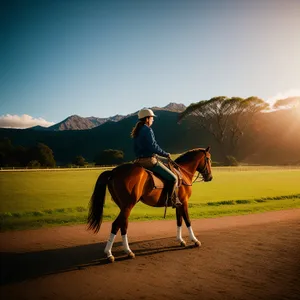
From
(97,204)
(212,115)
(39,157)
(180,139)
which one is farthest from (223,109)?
(180,139)

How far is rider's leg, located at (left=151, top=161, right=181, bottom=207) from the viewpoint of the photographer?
308 inches

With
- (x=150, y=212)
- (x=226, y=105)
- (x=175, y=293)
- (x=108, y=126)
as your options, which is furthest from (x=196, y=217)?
(x=108, y=126)

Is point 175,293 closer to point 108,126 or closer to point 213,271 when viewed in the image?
point 213,271

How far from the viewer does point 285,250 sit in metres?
7.69

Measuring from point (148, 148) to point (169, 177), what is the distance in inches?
38.0

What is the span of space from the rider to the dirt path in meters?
1.95

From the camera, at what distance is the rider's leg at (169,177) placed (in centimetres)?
782

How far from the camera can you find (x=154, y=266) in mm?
6406

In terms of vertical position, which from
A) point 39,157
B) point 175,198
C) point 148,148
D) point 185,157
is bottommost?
point 175,198

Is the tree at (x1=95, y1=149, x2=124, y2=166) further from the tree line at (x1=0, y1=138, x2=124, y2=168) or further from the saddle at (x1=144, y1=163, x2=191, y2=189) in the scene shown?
the saddle at (x1=144, y1=163, x2=191, y2=189)

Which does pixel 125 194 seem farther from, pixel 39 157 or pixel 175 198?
pixel 39 157

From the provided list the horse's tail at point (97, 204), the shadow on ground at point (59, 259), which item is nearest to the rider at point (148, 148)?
the horse's tail at point (97, 204)

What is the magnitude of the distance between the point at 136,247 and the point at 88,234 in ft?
7.40

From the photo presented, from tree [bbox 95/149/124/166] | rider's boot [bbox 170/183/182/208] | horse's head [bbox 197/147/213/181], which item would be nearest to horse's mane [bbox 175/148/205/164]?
horse's head [bbox 197/147/213/181]
